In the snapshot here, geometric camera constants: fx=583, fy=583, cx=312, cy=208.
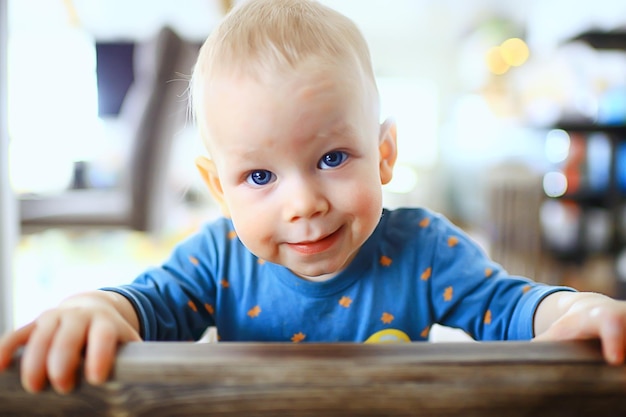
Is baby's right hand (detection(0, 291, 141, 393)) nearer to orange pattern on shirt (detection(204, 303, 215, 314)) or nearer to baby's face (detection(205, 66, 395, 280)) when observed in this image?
baby's face (detection(205, 66, 395, 280))

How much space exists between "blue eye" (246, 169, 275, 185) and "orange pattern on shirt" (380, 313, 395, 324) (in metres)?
0.30

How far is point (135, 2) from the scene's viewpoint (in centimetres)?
598

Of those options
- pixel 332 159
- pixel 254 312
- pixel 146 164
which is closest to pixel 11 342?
pixel 332 159

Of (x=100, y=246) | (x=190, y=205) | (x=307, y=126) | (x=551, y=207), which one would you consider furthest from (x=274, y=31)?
(x=190, y=205)

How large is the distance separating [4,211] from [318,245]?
1013 millimetres

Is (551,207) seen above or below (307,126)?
below

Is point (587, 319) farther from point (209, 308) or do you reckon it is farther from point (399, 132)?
point (399, 132)

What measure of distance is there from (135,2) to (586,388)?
6360 millimetres

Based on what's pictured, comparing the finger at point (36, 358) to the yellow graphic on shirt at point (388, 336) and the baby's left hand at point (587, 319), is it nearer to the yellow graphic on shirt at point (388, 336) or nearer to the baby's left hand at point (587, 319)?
the baby's left hand at point (587, 319)

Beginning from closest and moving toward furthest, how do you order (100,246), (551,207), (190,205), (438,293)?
(438,293) → (551,207) → (100,246) → (190,205)

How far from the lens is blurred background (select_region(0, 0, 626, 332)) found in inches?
101

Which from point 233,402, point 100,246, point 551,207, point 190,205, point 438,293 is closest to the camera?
point 233,402

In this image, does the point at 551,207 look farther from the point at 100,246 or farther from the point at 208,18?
the point at 208,18

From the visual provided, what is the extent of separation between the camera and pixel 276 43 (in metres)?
0.63
